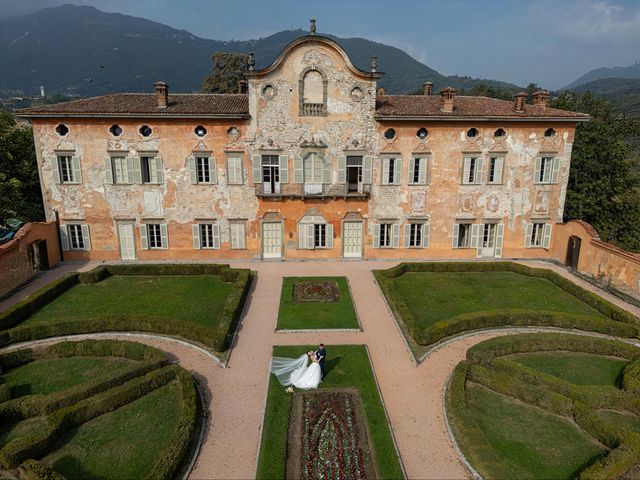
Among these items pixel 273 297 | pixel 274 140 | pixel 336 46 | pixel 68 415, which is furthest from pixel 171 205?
pixel 68 415

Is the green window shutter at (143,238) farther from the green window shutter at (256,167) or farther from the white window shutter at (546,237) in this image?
the white window shutter at (546,237)

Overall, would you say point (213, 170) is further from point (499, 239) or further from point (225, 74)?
point (225, 74)

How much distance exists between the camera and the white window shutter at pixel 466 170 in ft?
101

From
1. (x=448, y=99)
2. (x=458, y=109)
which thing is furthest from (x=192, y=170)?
(x=458, y=109)

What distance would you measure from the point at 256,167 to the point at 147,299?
1158 cm

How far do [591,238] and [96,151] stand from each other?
34036 mm

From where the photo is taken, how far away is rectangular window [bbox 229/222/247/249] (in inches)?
1217

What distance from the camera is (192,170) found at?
2980 cm

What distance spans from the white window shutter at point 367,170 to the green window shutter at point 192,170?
11878 mm

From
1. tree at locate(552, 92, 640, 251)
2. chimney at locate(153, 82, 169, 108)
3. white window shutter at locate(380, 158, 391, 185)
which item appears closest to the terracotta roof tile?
white window shutter at locate(380, 158, 391, 185)

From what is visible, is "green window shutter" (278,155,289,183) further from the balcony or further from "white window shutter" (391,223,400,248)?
"white window shutter" (391,223,400,248)

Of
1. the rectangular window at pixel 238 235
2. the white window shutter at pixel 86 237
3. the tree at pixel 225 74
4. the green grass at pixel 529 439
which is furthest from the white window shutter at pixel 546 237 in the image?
the tree at pixel 225 74

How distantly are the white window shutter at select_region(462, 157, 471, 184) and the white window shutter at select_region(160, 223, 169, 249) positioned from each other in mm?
21878

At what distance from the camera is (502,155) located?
30.7 meters
